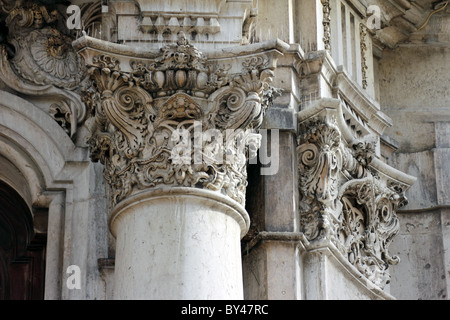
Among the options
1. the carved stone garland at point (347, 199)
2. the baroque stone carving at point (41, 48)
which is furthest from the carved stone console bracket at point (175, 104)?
the baroque stone carving at point (41, 48)

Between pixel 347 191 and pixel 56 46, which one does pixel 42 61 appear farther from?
pixel 347 191

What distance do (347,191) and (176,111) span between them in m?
2.03

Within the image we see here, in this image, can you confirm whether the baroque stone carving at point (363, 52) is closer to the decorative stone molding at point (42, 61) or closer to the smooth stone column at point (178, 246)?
the decorative stone molding at point (42, 61)

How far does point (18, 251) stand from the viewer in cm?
1401

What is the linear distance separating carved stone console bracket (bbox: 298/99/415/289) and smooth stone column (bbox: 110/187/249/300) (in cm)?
115

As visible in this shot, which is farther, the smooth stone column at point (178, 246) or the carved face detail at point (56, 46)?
the carved face detail at point (56, 46)

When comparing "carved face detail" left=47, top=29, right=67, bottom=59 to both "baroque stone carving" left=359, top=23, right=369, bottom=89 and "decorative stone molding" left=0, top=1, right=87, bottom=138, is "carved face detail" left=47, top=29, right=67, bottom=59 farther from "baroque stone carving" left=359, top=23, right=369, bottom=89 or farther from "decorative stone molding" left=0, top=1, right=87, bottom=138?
"baroque stone carving" left=359, top=23, right=369, bottom=89

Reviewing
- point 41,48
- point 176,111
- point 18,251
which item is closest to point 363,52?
point 41,48

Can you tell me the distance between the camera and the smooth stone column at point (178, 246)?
38.8ft

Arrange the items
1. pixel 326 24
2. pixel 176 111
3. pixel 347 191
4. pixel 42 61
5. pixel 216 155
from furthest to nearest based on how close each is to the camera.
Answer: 1. pixel 326 24
2. pixel 42 61
3. pixel 347 191
4. pixel 176 111
5. pixel 216 155

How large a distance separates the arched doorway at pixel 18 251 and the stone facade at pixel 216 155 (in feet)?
0.06

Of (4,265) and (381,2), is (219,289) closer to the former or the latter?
(4,265)
